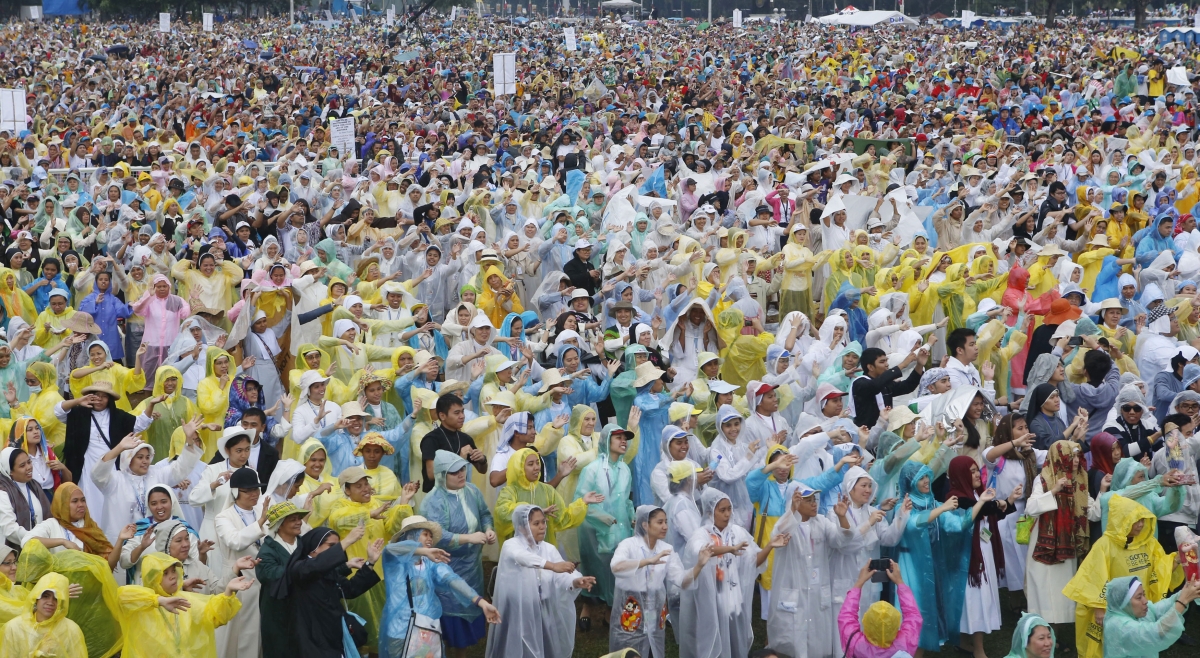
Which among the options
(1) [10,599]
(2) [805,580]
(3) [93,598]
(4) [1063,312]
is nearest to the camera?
(1) [10,599]

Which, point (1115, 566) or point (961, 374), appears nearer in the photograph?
point (1115, 566)

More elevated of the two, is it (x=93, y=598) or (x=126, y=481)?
(x=126, y=481)

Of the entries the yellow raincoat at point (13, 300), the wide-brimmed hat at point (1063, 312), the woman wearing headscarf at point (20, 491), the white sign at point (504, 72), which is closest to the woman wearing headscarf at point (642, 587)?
the woman wearing headscarf at point (20, 491)

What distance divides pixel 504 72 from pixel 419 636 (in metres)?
19.7

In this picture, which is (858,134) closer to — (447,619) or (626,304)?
(626,304)

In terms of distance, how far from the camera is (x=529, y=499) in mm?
7438

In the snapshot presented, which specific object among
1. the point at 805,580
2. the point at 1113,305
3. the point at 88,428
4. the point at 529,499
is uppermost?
the point at 1113,305

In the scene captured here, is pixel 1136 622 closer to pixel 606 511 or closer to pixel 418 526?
pixel 606 511

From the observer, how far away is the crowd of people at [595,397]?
6.82 metres

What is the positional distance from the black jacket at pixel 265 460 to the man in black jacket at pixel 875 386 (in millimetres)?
3254

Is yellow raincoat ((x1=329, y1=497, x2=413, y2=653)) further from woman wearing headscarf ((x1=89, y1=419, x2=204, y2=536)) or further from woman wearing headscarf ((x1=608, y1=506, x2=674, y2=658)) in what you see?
woman wearing headscarf ((x1=89, y1=419, x2=204, y2=536))

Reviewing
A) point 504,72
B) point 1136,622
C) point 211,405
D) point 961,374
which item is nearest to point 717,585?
point 1136,622

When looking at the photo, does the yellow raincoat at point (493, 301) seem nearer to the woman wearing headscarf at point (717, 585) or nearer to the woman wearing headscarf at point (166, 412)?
the woman wearing headscarf at point (166, 412)

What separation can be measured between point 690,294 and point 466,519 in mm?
4588
